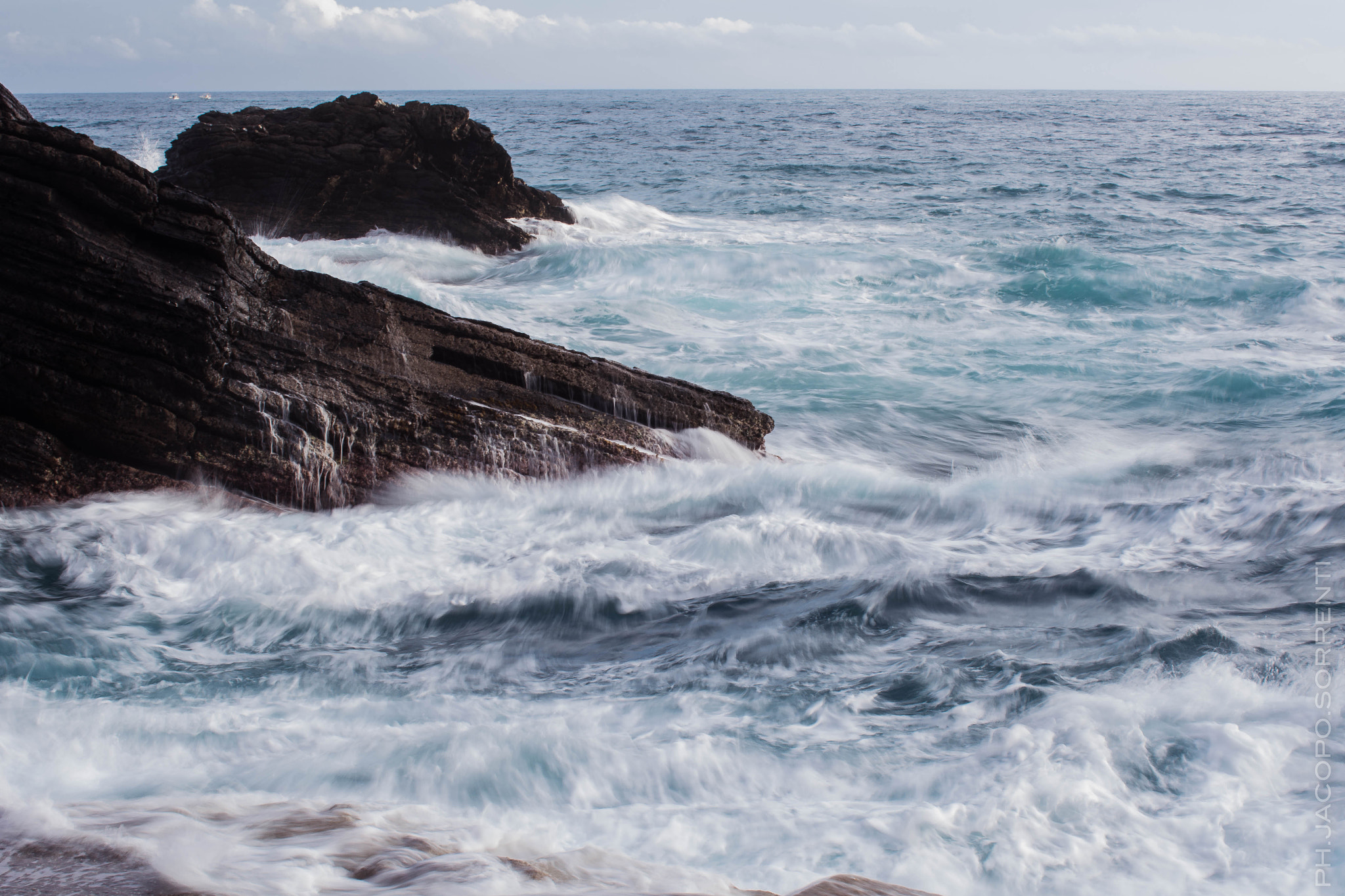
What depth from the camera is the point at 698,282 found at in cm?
1517

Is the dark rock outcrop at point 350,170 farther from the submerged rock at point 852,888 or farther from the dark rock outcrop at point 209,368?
the submerged rock at point 852,888

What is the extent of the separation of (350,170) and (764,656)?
14779 mm

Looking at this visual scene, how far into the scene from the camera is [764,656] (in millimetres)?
Result: 4562

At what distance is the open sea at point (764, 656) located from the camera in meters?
3.05

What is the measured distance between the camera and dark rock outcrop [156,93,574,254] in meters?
15.6

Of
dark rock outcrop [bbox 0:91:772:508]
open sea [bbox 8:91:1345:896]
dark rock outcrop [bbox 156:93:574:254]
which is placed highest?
dark rock outcrop [bbox 156:93:574:254]

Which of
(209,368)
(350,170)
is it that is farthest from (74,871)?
Result: (350,170)

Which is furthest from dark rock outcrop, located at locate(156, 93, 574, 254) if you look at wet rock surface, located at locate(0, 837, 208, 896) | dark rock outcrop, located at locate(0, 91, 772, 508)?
wet rock surface, located at locate(0, 837, 208, 896)

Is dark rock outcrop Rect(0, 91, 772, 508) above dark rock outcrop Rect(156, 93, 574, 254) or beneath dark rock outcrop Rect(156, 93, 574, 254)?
beneath

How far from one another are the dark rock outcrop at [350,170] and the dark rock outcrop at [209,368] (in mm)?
10256

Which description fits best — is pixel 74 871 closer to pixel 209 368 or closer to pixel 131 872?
pixel 131 872

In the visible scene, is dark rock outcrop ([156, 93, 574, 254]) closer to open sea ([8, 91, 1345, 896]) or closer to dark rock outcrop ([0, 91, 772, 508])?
open sea ([8, 91, 1345, 896])

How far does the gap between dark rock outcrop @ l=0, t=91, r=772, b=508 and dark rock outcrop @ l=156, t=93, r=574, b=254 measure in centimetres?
1026

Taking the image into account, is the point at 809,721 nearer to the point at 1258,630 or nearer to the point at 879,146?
the point at 1258,630
